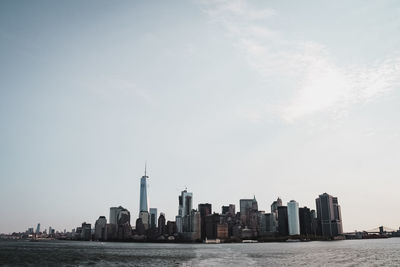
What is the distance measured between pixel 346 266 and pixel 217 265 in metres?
32.0

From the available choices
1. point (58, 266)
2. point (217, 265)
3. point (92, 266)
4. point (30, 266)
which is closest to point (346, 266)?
point (217, 265)

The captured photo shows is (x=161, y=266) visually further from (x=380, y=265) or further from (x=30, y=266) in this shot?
(x=380, y=265)

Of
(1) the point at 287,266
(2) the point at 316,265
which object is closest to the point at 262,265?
(1) the point at 287,266

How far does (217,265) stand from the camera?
9338cm

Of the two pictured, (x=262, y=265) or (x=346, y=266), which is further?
(x=262, y=265)

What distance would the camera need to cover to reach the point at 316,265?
3580 inches

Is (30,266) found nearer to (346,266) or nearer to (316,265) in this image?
(316,265)

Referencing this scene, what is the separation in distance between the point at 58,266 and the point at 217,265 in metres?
40.1

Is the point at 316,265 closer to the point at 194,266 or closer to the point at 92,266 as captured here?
the point at 194,266

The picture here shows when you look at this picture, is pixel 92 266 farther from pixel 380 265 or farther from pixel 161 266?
pixel 380 265

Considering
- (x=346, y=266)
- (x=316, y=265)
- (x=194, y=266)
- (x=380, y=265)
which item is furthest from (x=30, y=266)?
(x=380, y=265)

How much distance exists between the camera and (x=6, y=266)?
88.2m

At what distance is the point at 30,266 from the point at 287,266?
64.6 m

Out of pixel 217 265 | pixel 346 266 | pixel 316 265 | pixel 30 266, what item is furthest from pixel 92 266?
pixel 346 266
